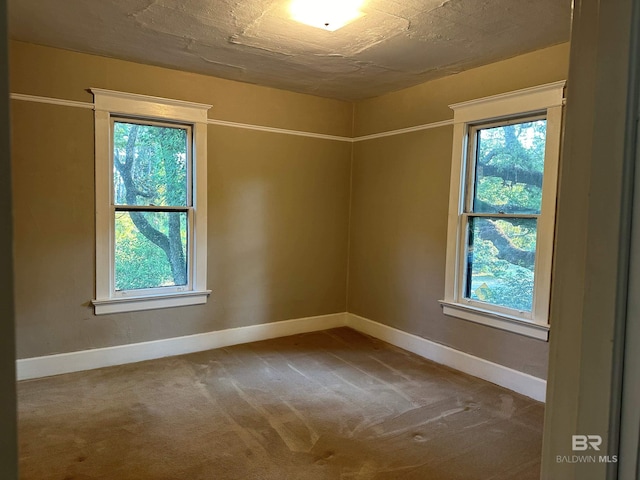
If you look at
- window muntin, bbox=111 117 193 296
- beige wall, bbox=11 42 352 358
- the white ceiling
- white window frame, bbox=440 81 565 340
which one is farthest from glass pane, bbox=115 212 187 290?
white window frame, bbox=440 81 565 340

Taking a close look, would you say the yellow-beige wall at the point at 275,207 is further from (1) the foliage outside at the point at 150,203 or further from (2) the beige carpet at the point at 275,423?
(2) the beige carpet at the point at 275,423

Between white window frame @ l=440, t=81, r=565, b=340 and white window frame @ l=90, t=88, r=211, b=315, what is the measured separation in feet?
7.29

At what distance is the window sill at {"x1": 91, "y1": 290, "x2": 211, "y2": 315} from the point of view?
3.57 meters

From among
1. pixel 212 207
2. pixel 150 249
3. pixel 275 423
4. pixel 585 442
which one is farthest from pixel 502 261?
pixel 150 249

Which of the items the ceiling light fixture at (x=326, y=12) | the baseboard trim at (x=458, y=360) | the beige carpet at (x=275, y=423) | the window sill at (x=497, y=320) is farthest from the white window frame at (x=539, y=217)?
the ceiling light fixture at (x=326, y=12)

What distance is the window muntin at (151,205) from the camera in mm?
3633

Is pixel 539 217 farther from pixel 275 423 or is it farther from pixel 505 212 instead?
pixel 275 423

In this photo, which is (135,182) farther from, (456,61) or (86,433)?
(456,61)

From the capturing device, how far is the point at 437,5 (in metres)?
2.46

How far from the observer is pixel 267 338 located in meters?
4.41

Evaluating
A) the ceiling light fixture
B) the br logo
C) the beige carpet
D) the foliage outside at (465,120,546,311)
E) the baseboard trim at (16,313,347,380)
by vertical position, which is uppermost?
the ceiling light fixture

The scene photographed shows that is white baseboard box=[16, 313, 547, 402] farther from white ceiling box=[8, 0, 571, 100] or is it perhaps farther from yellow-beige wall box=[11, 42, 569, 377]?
white ceiling box=[8, 0, 571, 100]

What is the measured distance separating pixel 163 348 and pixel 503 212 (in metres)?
3.15

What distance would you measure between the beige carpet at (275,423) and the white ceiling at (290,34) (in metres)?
2.54
